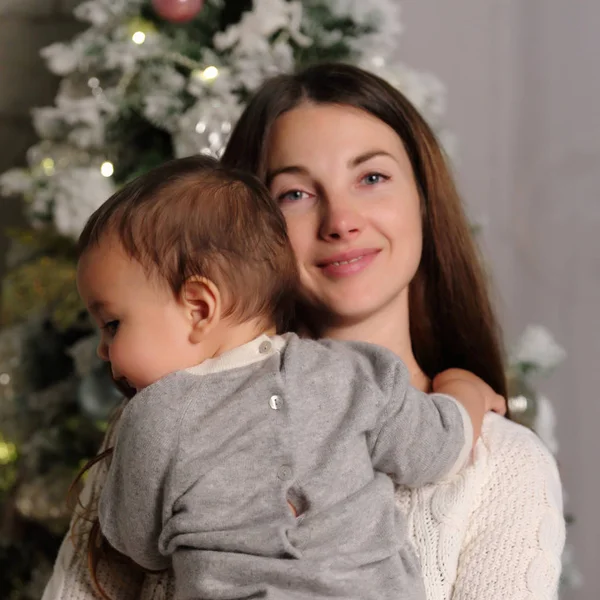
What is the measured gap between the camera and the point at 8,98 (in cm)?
286

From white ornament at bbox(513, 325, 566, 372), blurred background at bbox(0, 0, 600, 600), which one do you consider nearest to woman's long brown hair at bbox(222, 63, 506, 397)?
blurred background at bbox(0, 0, 600, 600)

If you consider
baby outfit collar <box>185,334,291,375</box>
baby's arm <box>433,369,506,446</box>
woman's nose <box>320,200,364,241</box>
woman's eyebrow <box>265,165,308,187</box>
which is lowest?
baby's arm <box>433,369,506,446</box>

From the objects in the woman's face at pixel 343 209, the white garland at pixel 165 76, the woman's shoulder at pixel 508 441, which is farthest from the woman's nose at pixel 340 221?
the white garland at pixel 165 76

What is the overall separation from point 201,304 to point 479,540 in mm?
520

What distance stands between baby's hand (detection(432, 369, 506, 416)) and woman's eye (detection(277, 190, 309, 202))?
0.37m

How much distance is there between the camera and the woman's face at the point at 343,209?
4.79ft

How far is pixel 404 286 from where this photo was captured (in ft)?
5.09

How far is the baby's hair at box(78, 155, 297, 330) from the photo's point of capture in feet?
3.56

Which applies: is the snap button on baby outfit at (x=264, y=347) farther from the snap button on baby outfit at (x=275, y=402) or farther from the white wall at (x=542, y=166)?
the white wall at (x=542, y=166)

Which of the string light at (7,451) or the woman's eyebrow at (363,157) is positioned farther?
the string light at (7,451)

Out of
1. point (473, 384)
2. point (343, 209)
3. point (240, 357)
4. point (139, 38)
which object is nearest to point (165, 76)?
point (139, 38)

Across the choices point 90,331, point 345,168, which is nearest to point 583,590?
point 90,331

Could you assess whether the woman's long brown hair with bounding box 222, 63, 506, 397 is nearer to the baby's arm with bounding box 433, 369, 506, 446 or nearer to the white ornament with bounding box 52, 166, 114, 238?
the baby's arm with bounding box 433, 369, 506, 446

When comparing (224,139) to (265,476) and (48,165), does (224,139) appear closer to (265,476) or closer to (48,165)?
(48,165)
